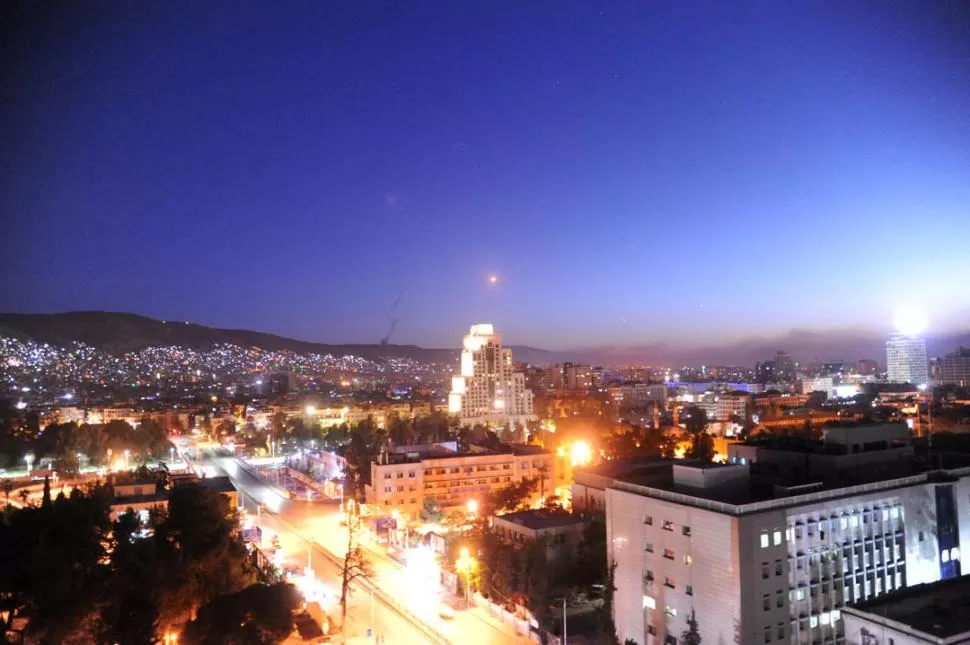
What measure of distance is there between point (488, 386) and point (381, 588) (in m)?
29.8

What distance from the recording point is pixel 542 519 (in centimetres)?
1516

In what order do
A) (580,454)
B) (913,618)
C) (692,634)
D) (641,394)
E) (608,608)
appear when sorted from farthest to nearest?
(641,394)
(580,454)
(608,608)
(692,634)
(913,618)

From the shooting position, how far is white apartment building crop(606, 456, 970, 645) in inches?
385

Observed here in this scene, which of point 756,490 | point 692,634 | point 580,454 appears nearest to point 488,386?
point 580,454

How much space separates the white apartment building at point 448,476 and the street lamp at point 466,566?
19.0ft

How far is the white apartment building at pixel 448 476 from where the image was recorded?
65.7 feet

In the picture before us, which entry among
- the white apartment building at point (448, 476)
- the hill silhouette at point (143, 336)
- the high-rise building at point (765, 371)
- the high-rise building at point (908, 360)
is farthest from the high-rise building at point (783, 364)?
the white apartment building at point (448, 476)

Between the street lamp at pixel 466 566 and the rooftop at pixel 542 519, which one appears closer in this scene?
the street lamp at pixel 466 566

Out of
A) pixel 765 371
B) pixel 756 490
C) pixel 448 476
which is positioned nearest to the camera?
pixel 756 490

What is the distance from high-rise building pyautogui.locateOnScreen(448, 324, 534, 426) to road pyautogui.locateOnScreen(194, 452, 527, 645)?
21.1 metres

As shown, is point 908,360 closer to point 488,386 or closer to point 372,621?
point 488,386

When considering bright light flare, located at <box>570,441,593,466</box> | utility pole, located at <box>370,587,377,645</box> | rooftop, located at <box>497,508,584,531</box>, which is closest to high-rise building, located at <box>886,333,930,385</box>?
bright light flare, located at <box>570,441,593,466</box>

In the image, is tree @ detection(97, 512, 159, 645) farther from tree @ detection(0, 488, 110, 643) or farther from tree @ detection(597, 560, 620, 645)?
tree @ detection(597, 560, 620, 645)

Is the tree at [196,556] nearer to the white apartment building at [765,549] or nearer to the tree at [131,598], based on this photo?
the tree at [131,598]
